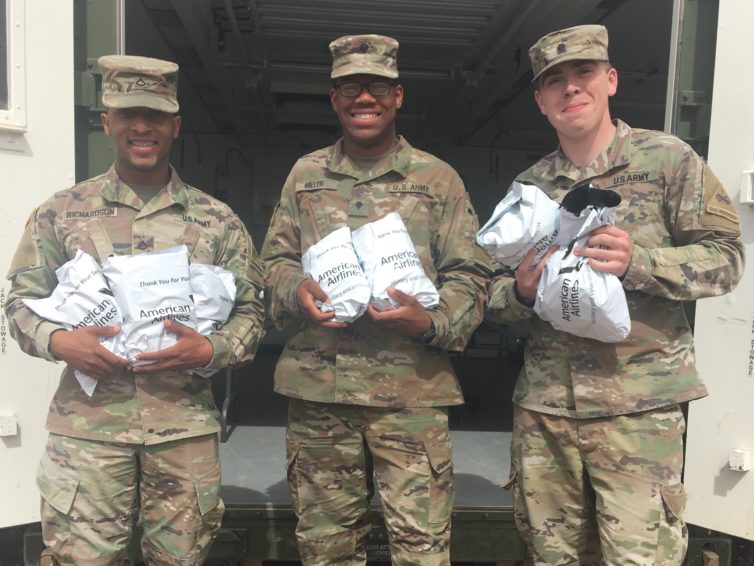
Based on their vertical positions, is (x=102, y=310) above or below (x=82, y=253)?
below

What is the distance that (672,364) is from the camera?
1.74m

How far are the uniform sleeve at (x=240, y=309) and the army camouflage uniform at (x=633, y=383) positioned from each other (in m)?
0.76

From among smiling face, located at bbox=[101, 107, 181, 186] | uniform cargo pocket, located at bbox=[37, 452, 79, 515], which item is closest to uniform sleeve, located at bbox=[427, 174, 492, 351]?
smiling face, located at bbox=[101, 107, 181, 186]

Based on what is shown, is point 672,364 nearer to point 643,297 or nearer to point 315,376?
point 643,297

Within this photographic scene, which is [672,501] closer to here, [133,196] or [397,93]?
[397,93]

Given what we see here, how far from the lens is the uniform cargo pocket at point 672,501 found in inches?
66.6

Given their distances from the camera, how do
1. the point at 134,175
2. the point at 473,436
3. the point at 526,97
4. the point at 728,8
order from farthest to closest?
1. the point at 526,97
2. the point at 473,436
3. the point at 728,8
4. the point at 134,175

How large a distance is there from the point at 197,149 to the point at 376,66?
4.64 m

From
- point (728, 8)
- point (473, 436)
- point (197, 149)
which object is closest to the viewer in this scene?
point (728, 8)

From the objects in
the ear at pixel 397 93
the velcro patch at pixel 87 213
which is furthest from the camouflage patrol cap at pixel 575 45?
the velcro patch at pixel 87 213

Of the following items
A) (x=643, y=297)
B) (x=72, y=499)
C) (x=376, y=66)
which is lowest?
→ (x=72, y=499)

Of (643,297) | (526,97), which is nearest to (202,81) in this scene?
(526,97)

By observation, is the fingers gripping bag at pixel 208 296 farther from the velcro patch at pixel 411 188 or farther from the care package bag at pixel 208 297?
the velcro patch at pixel 411 188

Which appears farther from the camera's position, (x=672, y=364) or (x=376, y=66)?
(x=376, y=66)
